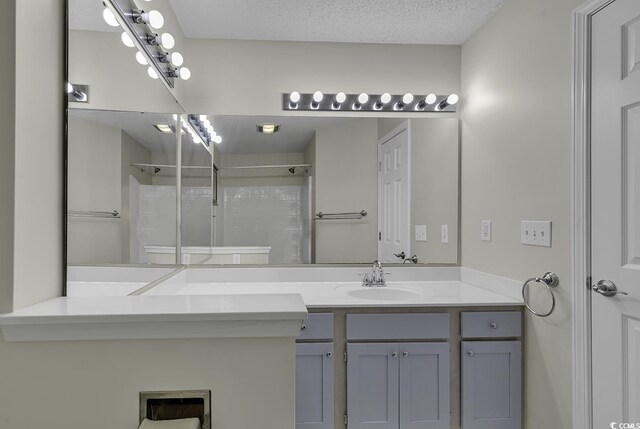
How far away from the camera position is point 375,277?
235cm

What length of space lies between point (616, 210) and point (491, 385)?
985 millimetres

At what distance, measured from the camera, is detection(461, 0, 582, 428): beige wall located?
64.3 inches

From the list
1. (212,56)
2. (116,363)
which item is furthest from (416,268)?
(116,363)

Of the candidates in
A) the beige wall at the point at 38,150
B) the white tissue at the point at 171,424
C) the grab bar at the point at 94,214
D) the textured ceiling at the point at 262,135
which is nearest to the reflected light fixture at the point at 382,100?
the textured ceiling at the point at 262,135

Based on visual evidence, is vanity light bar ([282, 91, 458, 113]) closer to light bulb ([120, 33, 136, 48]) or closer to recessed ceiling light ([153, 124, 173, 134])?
recessed ceiling light ([153, 124, 173, 134])

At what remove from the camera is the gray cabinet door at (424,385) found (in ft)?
6.10

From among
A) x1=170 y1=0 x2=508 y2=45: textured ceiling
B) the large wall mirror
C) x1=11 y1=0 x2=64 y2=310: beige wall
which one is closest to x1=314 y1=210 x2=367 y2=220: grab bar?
the large wall mirror

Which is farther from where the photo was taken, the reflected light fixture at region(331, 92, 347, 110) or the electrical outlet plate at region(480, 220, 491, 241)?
the reflected light fixture at region(331, 92, 347, 110)

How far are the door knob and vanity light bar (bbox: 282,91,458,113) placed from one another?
4.53 feet

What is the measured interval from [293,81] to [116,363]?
6.34ft

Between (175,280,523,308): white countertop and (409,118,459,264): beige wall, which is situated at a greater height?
(409,118,459,264): beige wall

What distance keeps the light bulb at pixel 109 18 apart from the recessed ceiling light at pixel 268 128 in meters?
1.09

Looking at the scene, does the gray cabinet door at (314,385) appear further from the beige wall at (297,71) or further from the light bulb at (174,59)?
the light bulb at (174,59)

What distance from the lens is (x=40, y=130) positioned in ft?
3.10
